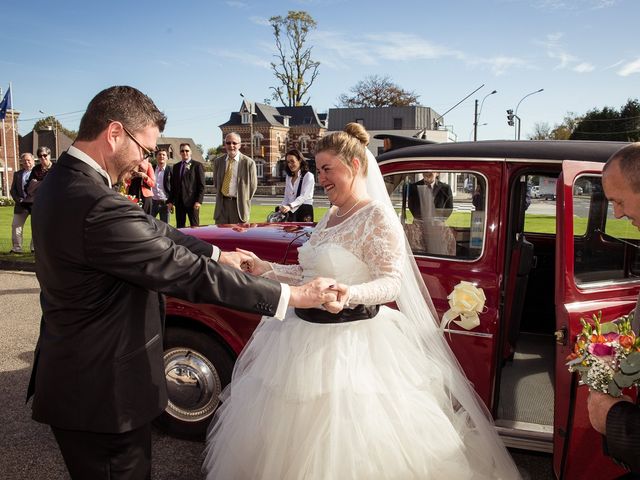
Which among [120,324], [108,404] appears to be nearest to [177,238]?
[120,324]

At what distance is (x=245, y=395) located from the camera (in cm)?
266

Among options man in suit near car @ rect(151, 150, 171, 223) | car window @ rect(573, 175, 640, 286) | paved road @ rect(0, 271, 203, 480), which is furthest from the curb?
car window @ rect(573, 175, 640, 286)

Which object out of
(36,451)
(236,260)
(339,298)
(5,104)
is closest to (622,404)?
(339,298)

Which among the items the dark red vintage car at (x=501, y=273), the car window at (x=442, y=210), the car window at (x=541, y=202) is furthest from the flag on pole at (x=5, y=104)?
the car window at (x=541, y=202)

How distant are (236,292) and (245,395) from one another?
0.98 m

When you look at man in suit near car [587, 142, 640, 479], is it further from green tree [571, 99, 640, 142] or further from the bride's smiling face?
green tree [571, 99, 640, 142]

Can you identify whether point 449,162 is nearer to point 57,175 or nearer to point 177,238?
point 177,238

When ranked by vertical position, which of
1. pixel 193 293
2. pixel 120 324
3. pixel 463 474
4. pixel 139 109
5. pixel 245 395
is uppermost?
pixel 139 109

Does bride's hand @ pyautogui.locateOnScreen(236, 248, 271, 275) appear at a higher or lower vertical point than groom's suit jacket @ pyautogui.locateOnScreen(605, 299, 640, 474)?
higher

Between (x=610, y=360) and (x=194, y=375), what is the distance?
2.60 m

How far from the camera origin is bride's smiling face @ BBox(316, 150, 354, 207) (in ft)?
8.66

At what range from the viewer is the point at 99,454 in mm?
1863

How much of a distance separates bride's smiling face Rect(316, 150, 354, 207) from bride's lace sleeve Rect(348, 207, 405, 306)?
0.82ft

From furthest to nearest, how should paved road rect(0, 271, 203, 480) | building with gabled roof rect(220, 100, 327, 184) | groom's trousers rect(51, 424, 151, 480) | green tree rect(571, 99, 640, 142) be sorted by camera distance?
building with gabled roof rect(220, 100, 327, 184), green tree rect(571, 99, 640, 142), paved road rect(0, 271, 203, 480), groom's trousers rect(51, 424, 151, 480)
